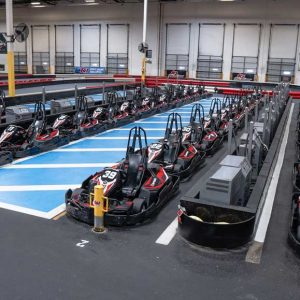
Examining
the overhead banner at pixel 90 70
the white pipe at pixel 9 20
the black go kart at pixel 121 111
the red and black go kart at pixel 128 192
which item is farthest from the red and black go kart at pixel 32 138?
the overhead banner at pixel 90 70

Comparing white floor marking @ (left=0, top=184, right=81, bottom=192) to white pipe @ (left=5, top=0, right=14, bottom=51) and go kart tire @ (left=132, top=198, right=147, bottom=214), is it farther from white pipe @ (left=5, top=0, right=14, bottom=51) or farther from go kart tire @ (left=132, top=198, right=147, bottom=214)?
white pipe @ (left=5, top=0, right=14, bottom=51)

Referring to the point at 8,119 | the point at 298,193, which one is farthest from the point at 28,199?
the point at 8,119

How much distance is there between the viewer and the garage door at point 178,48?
28.0m

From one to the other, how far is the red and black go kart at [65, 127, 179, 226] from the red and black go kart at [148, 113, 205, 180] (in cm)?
77

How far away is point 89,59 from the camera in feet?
99.7

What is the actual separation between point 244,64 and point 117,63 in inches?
364

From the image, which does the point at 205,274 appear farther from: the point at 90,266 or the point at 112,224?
the point at 112,224

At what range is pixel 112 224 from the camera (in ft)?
16.1

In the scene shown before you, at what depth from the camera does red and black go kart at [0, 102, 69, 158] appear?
27.1 ft

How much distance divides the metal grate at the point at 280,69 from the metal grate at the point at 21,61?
1910 centimetres

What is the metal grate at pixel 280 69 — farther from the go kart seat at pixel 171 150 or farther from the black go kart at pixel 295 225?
the black go kart at pixel 295 225

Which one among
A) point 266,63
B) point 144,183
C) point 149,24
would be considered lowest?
point 144,183

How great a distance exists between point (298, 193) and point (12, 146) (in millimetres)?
5648

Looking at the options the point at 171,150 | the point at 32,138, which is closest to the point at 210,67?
the point at 32,138
